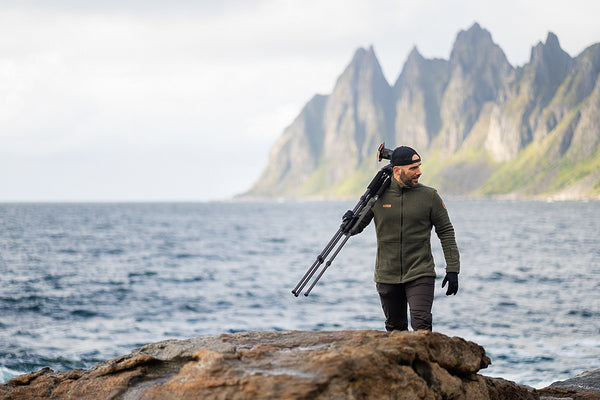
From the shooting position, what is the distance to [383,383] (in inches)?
207

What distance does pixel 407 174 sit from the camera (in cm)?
680

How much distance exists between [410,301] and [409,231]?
80 centimetres

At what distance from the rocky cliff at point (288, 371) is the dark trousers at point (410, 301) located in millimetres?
601

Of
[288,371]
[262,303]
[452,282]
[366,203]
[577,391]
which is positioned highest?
[366,203]

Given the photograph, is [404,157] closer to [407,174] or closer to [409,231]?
[407,174]

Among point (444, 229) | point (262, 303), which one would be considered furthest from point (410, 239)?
point (262, 303)

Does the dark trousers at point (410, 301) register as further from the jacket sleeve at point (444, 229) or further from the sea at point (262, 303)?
the sea at point (262, 303)

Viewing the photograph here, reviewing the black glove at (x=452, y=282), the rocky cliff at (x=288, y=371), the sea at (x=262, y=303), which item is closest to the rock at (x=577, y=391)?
the rocky cliff at (x=288, y=371)

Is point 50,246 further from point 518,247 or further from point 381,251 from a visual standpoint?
point 381,251

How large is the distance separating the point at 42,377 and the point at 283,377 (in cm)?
326

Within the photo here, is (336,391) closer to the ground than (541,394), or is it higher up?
higher up

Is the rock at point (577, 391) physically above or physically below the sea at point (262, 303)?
above

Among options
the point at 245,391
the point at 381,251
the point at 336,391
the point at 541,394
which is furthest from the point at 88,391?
the point at 541,394

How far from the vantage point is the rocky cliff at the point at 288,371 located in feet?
16.6
